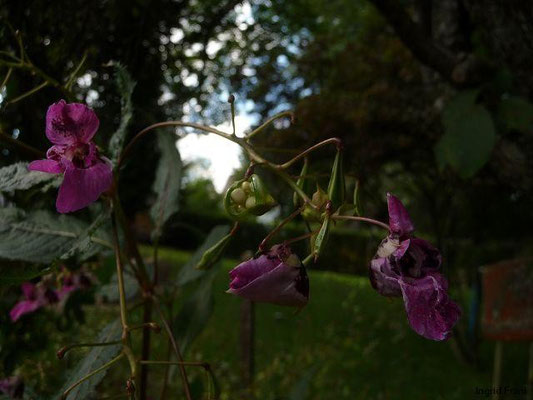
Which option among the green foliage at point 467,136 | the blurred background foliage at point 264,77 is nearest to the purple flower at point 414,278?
the blurred background foliage at point 264,77

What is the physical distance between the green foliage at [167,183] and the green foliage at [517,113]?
967mm

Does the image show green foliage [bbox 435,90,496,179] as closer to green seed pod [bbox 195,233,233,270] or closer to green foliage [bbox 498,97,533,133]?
green foliage [bbox 498,97,533,133]

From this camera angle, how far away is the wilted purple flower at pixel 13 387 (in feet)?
2.38

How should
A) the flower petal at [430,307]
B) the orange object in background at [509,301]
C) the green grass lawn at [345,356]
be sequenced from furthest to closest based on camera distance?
the green grass lawn at [345,356] → the orange object in background at [509,301] → the flower petal at [430,307]

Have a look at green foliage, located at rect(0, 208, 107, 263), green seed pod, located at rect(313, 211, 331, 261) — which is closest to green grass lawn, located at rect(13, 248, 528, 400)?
green foliage, located at rect(0, 208, 107, 263)

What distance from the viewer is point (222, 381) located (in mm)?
3088

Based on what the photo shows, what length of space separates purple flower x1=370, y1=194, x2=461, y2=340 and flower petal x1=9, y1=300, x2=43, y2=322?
0.59 m

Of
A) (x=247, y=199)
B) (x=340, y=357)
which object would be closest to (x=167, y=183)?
(x=247, y=199)

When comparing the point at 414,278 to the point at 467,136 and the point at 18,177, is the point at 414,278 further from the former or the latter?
the point at 467,136

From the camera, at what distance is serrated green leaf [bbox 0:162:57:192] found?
57cm

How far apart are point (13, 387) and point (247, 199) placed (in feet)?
1.61

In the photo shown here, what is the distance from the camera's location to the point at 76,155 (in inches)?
18.8

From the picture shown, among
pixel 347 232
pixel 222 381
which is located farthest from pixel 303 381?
pixel 347 232

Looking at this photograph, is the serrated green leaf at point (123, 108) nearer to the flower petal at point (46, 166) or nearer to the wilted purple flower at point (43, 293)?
the flower petal at point (46, 166)
